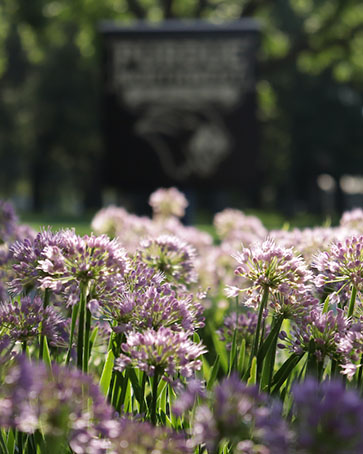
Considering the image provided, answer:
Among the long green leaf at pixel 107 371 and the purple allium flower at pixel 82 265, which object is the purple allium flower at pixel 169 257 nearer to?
the long green leaf at pixel 107 371

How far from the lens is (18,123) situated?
1870 inches

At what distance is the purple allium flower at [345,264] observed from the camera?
2023mm

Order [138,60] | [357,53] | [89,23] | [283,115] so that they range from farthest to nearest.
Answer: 1. [283,115]
2. [357,53]
3. [89,23]
4. [138,60]

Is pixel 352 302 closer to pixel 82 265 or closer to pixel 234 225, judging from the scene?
pixel 82 265

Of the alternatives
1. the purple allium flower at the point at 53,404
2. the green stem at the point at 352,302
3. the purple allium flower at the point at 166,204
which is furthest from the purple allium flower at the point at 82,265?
the purple allium flower at the point at 166,204

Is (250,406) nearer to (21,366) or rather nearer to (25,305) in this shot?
(21,366)

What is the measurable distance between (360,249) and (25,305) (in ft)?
3.61

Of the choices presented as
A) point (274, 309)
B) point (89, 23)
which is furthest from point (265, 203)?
point (274, 309)

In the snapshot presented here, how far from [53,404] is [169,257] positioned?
1555 millimetres

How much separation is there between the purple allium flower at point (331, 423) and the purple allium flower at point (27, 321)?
1.10 meters

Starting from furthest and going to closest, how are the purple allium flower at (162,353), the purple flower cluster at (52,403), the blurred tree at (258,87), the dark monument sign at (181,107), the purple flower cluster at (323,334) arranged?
1. the blurred tree at (258,87)
2. the dark monument sign at (181,107)
3. the purple flower cluster at (323,334)
4. the purple allium flower at (162,353)
5. the purple flower cluster at (52,403)

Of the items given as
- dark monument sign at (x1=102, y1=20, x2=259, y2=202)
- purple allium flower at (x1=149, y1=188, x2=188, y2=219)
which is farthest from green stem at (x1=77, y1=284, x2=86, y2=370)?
dark monument sign at (x1=102, y1=20, x2=259, y2=202)

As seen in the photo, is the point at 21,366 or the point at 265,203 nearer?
the point at 21,366

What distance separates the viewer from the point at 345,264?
2059mm
